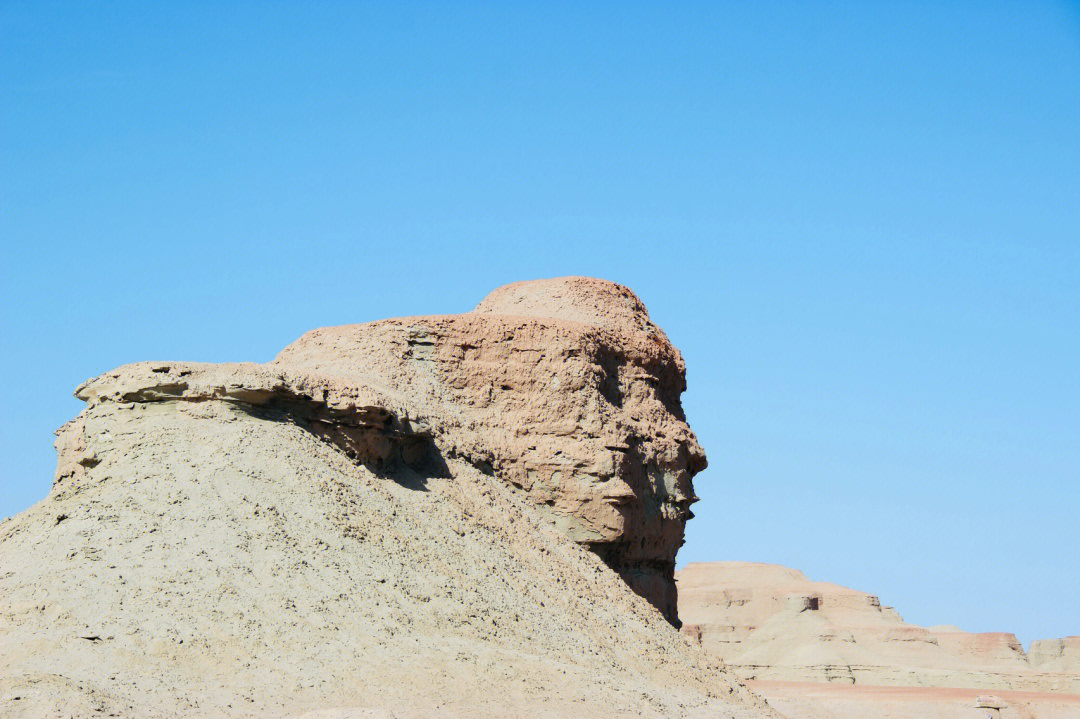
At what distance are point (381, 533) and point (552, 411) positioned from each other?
6601 millimetres

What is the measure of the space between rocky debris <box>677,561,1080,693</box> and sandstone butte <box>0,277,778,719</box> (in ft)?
166

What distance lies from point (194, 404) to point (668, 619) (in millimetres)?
11334

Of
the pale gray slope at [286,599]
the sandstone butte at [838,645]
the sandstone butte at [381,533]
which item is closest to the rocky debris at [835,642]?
the sandstone butte at [838,645]

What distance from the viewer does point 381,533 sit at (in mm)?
20734

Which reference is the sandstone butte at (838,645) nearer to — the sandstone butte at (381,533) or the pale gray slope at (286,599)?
the sandstone butte at (381,533)

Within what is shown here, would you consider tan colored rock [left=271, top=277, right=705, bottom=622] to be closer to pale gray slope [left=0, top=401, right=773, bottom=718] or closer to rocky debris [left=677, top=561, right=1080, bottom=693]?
pale gray slope [left=0, top=401, right=773, bottom=718]

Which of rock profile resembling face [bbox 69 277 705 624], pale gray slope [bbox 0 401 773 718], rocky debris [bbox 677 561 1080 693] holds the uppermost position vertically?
rocky debris [bbox 677 561 1080 693]

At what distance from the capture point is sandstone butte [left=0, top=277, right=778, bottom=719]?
16.8m

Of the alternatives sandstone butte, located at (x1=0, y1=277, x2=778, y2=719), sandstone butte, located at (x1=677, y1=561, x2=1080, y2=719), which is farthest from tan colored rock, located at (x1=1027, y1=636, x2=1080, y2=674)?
sandstone butte, located at (x1=0, y1=277, x2=778, y2=719)

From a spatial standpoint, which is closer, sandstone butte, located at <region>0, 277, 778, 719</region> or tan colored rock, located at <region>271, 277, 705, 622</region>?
sandstone butte, located at <region>0, 277, 778, 719</region>

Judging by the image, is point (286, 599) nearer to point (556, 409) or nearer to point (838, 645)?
point (556, 409)

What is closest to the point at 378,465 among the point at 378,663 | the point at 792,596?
the point at 378,663

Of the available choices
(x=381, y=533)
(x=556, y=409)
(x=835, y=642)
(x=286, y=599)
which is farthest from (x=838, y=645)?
(x=286, y=599)

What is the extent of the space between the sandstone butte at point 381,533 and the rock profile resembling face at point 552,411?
0.05 metres
